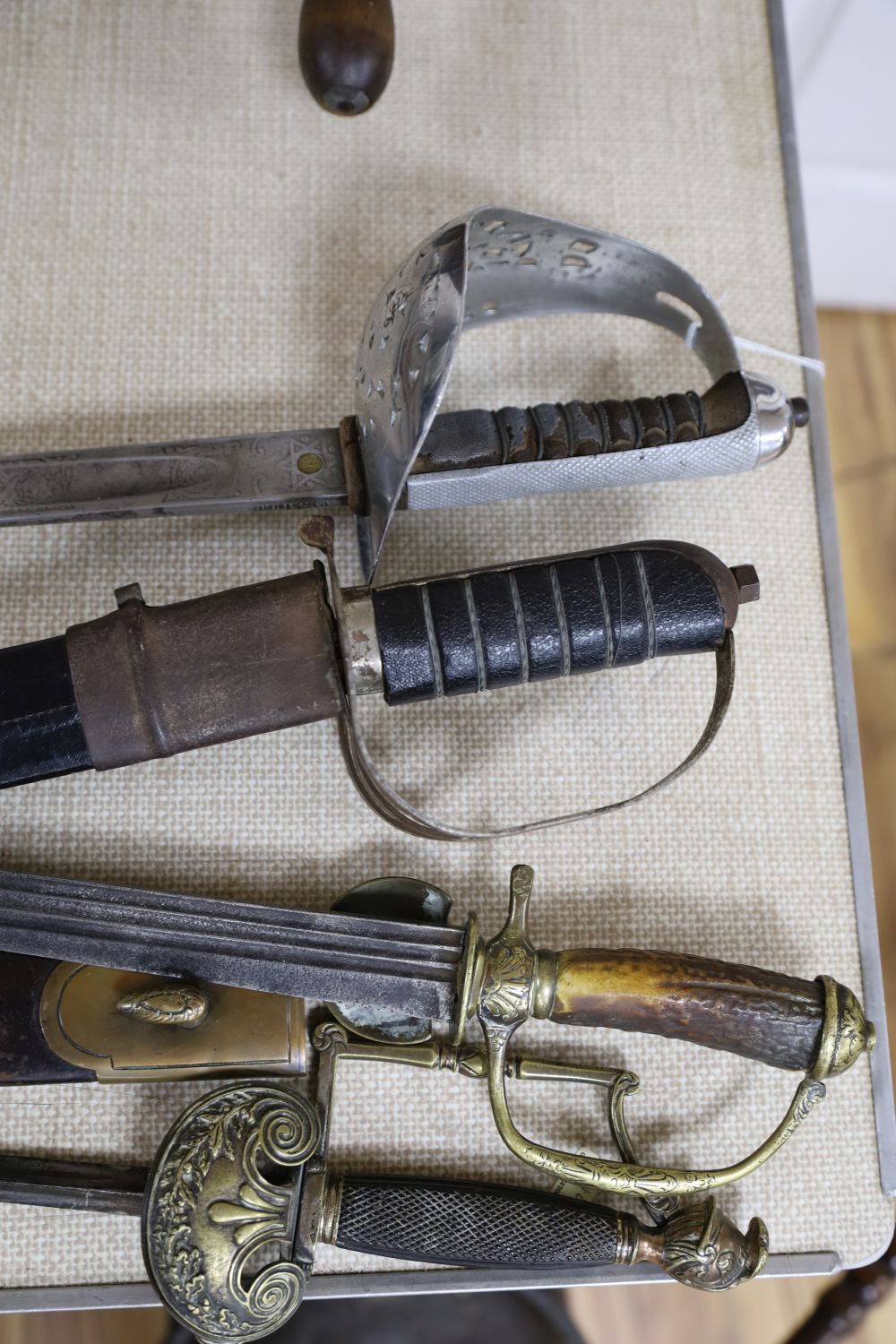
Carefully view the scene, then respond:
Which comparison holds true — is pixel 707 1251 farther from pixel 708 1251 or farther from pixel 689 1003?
pixel 689 1003

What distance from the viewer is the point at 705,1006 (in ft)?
3.27

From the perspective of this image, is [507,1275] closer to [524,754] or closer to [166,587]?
[524,754]

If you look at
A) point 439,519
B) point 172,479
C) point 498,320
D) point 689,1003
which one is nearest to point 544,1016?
point 689,1003

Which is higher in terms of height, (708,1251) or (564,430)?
(564,430)

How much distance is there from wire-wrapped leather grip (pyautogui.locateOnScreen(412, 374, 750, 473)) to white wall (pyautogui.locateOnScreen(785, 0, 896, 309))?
3.09ft

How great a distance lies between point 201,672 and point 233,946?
0.27 m

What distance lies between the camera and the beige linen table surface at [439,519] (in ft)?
3.63

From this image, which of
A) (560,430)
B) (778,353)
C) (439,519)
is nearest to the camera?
(560,430)

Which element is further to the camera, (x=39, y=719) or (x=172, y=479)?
(x=172, y=479)

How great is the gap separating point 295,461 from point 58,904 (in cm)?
51

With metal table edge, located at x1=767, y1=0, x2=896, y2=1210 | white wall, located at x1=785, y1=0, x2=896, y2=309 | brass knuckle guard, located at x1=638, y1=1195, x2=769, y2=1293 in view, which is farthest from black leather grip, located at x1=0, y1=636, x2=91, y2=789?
white wall, located at x1=785, y1=0, x2=896, y2=309

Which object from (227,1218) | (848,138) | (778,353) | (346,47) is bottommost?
(227,1218)

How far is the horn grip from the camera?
99 cm

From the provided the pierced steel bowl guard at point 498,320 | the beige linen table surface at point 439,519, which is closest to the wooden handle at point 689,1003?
the beige linen table surface at point 439,519
